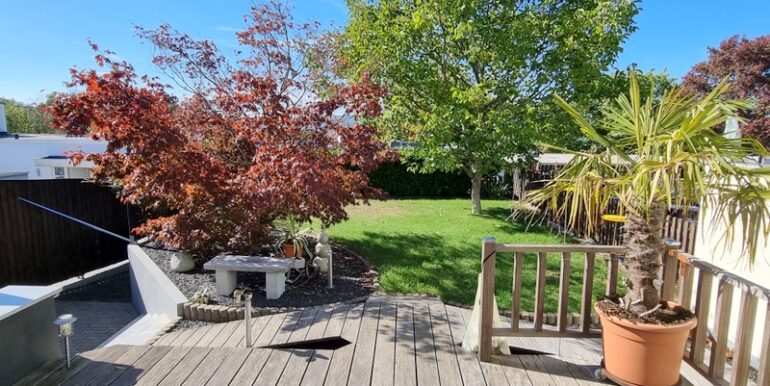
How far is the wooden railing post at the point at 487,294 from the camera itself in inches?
95.9

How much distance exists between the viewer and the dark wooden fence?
5.68 m

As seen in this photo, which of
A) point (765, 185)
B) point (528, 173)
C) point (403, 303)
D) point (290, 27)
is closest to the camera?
point (765, 185)

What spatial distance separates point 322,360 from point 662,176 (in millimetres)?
2266

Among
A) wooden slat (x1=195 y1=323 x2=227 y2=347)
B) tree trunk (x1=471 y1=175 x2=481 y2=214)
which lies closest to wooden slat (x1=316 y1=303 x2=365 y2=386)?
wooden slat (x1=195 y1=323 x2=227 y2=347)

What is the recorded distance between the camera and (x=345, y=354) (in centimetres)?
267

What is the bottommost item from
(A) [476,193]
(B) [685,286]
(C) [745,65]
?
(B) [685,286]

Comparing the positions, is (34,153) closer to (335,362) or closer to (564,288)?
(335,362)

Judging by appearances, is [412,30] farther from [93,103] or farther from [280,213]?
[93,103]

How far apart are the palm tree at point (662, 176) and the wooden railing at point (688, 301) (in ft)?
0.84

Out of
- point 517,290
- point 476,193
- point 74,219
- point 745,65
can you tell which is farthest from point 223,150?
point 745,65

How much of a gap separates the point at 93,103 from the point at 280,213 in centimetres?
228

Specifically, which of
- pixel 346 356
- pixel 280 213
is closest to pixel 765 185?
pixel 346 356

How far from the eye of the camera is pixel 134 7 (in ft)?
21.3

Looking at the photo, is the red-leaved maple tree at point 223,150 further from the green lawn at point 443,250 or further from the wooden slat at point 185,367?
the wooden slat at point 185,367
